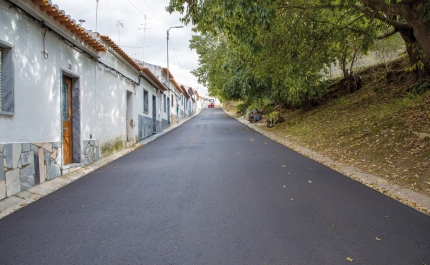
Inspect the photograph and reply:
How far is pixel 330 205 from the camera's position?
4.07m

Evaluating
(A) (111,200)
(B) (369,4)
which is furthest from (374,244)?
(B) (369,4)

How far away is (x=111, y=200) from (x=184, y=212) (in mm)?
1292

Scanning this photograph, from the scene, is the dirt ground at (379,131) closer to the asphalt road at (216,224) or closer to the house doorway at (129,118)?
the asphalt road at (216,224)

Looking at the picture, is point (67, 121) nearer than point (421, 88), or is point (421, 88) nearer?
point (67, 121)

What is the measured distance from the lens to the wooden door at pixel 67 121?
22.6ft

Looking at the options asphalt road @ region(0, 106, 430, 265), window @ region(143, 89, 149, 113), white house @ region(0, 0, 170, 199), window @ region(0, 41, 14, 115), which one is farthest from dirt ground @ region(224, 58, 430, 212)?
window @ region(143, 89, 149, 113)

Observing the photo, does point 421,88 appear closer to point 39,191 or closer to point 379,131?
point 379,131

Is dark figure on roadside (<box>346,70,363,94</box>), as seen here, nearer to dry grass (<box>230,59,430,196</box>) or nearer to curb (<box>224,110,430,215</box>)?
dry grass (<box>230,59,430,196</box>)

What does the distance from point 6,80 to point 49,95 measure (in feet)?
4.03

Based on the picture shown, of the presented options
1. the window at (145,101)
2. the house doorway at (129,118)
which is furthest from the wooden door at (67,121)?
the window at (145,101)

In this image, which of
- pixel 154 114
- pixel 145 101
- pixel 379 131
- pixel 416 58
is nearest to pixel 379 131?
pixel 379 131

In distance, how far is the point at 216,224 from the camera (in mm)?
3412

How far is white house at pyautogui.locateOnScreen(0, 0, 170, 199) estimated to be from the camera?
4.66 metres

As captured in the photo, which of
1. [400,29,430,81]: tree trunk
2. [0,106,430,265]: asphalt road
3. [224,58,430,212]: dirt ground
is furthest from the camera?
[400,29,430,81]: tree trunk
